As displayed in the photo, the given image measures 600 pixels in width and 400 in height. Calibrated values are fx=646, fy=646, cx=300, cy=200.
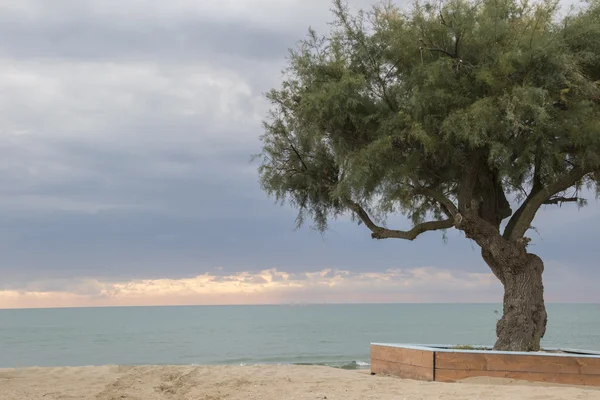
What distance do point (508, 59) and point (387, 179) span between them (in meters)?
3.64

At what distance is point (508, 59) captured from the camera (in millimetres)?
12539

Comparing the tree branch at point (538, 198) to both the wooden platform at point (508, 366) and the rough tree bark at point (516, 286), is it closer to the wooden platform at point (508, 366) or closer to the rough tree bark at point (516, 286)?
the rough tree bark at point (516, 286)

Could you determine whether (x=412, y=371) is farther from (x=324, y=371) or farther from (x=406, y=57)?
(x=406, y=57)

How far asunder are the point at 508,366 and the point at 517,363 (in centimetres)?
18

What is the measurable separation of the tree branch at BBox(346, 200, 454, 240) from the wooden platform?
3399 millimetres

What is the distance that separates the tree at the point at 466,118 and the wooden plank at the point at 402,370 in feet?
8.65

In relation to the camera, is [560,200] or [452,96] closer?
[452,96]

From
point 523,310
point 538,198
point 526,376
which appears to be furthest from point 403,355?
point 538,198

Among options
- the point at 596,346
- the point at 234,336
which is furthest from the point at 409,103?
the point at 234,336

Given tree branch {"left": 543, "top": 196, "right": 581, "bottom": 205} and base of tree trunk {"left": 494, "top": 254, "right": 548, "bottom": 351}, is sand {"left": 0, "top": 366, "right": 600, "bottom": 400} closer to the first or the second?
base of tree trunk {"left": 494, "top": 254, "right": 548, "bottom": 351}

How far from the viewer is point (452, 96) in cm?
1306

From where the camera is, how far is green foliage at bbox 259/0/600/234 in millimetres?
12555

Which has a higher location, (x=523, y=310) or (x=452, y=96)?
(x=452, y=96)

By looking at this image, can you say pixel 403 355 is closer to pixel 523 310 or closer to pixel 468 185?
pixel 523 310
